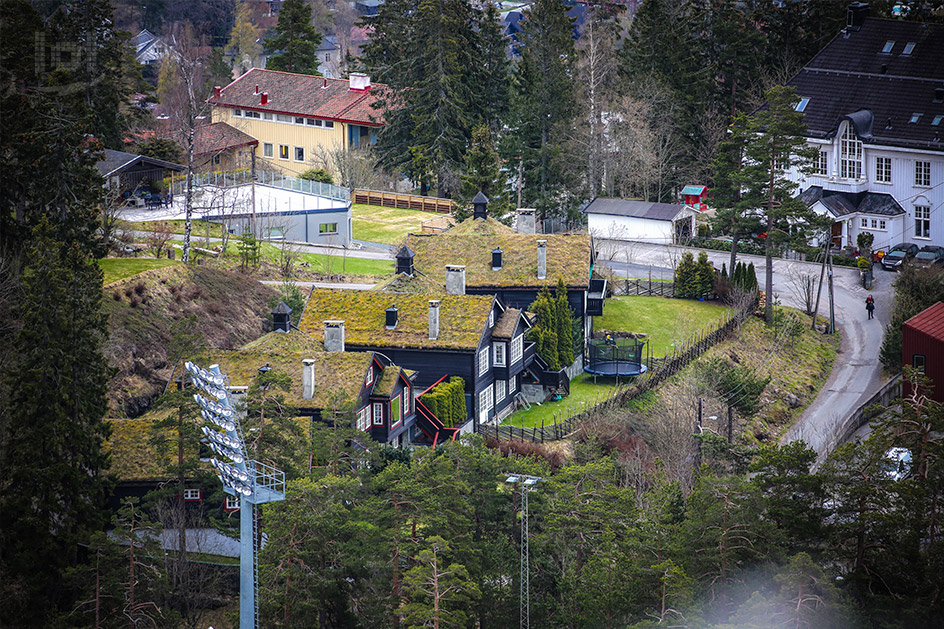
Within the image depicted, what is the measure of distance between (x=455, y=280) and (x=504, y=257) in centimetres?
520

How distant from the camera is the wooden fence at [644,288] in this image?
72.9m

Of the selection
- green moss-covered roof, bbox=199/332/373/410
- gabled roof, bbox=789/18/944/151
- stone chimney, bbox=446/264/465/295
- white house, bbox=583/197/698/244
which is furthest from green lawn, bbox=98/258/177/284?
gabled roof, bbox=789/18/944/151

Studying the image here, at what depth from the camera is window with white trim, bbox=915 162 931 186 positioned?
3135 inches

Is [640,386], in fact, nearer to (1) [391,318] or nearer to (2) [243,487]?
(1) [391,318]

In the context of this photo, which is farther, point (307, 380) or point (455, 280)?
point (455, 280)

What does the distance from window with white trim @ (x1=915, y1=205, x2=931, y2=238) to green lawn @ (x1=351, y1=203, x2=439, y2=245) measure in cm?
3234

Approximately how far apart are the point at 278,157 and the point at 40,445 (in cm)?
6647

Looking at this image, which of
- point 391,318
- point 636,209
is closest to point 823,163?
point 636,209

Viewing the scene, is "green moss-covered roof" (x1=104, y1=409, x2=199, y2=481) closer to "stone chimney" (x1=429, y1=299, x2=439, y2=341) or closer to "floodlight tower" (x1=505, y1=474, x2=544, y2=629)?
"floodlight tower" (x1=505, y1=474, x2=544, y2=629)

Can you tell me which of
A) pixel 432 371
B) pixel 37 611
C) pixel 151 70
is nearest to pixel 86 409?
pixel 37 611

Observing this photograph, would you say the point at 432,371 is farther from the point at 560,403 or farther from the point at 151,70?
the point at 151,70

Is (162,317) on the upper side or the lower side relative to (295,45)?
lower

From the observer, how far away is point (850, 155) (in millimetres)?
82250

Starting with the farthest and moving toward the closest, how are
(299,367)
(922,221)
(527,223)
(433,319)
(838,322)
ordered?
(922,221)
(838,322)
(527,223)
(433,319)
(299,367)
